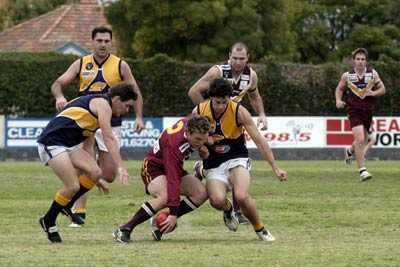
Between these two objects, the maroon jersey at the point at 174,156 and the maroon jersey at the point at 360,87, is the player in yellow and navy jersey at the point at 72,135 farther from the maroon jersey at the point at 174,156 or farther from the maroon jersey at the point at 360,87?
the maroon jersey at the point at 360,87

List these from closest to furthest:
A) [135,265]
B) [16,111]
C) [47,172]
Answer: [135,265], [47,172], [16,111]

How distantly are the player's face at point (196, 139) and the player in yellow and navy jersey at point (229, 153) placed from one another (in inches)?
18.0

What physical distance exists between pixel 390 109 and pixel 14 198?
1059 inches

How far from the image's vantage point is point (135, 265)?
1027 centimetres

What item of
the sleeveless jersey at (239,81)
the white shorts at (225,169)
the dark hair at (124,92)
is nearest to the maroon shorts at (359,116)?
the sleeveless jersey at (239,81)

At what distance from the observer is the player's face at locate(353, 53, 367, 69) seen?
2230 centimetres

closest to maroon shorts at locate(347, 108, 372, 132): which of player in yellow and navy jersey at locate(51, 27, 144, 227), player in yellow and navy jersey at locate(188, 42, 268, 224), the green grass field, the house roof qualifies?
the green grass field

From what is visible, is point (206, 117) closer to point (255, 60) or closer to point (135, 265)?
point (135, 265)

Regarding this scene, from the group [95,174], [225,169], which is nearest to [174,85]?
[95,174]

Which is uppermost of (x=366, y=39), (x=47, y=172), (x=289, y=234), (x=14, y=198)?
(x=289, y=234)

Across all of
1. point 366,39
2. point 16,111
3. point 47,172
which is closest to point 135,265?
point 47,172

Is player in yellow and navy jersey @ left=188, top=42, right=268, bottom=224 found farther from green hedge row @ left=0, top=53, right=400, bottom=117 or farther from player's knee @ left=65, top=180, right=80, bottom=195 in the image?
green hedge row @ left=0, top=53, right=400, bottom=117

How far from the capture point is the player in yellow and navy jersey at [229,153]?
12594 millimetres

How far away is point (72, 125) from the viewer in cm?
1269
